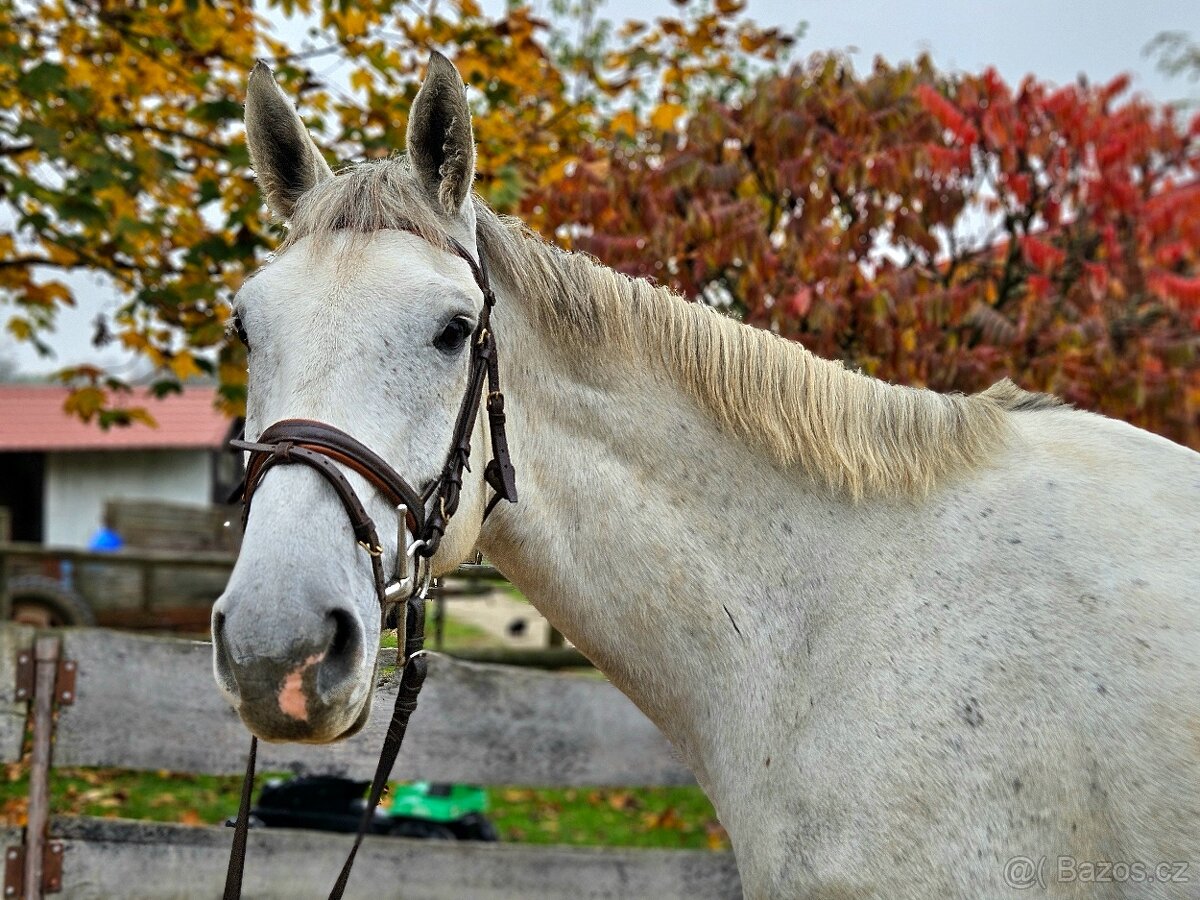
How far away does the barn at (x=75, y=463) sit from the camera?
18375 mm

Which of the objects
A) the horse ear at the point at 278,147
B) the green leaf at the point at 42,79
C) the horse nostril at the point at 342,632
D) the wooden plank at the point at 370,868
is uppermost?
the green leaf at the point at 42,79

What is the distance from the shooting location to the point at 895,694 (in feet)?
6.34

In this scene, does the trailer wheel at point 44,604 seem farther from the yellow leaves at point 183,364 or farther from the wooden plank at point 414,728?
the wooden plank at point 414,728

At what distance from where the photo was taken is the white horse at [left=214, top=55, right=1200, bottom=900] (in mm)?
1787

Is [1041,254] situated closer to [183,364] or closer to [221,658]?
[221,658]

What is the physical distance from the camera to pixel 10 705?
3.20 m

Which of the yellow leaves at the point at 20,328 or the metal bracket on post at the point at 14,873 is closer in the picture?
the metal bracket on post at the point at 14,873

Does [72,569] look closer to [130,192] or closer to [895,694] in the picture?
[130,192]

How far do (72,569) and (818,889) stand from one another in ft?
38.0

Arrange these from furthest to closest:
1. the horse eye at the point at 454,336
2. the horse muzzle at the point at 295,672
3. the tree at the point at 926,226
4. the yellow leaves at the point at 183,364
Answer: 1. the yellow leaves at the point at 183,364
2. the tree at the point at 926,226
3. the horse eye at the point at 454,336
4. the horse muzzle at the point at 295,672

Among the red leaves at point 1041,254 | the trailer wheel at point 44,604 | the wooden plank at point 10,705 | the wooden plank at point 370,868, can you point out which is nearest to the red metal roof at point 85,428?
the trailer wheel at point 44,604

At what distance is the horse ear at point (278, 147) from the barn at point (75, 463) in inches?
645

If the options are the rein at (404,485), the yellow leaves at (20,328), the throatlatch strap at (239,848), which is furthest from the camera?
the yellow leaves at (20,328)

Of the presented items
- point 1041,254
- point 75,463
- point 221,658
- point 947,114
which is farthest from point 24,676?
point 75,463
